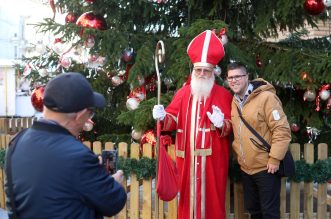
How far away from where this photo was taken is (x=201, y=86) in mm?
4359

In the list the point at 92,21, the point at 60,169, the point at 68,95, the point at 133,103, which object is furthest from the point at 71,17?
the point at 60,169

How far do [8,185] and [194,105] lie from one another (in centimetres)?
251

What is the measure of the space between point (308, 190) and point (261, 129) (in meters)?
1.41

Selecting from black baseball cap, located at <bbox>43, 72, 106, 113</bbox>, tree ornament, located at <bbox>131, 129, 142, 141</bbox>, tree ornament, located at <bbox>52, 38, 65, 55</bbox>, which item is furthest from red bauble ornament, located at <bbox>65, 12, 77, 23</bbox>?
black baseball cap, located at <bbox>43, 72, 106, 113</bbox>

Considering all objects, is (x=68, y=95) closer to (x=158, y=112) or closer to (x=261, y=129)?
(x=158, y=112)

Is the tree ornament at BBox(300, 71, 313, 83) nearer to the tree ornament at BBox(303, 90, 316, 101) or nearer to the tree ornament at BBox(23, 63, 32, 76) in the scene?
the tree ornament at BBox(303, 90, 316, 101)

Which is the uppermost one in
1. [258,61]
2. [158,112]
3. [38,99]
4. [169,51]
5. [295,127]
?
[169,51]

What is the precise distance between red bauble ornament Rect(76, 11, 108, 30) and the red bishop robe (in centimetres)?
188

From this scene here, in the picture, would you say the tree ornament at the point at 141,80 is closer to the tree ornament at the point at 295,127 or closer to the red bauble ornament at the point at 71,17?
the red bauble ornament at the point at 71,17

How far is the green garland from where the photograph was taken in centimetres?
491

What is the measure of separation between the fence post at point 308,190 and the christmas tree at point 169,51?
0.87m

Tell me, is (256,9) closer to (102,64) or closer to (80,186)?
(102,64)

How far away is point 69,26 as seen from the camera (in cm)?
552

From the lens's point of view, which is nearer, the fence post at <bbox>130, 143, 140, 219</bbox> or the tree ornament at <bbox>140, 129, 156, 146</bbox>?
the fence post at <bbox>130, 143, 140, 219</bbox>
